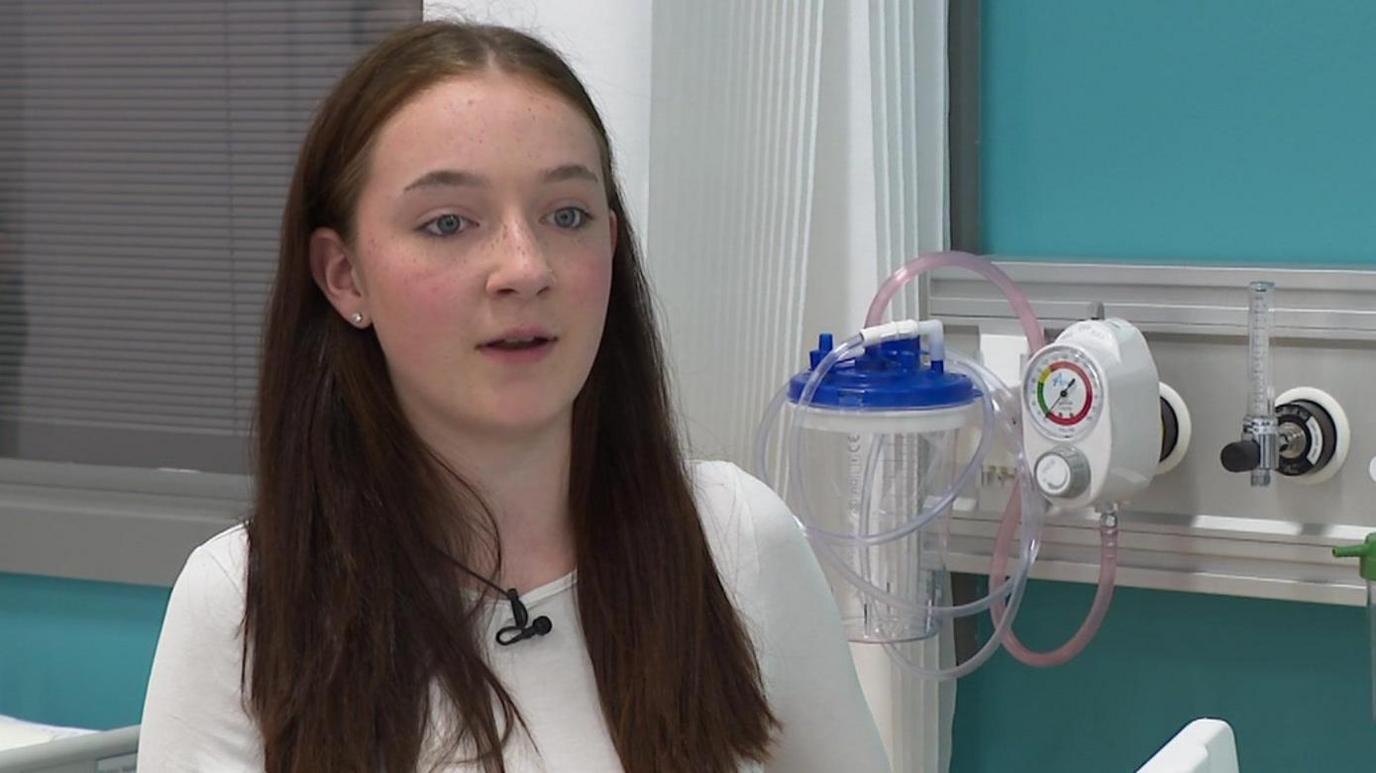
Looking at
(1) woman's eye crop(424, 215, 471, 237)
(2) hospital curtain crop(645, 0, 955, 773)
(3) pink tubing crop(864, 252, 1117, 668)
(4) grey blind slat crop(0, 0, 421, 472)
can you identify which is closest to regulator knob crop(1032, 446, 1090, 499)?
(3) pink tubing crop(864, 252, 1117, 668)

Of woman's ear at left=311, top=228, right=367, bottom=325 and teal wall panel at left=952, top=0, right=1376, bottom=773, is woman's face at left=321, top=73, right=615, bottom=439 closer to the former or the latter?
woman's ear at left=311, top=228, right=367, bottom=325

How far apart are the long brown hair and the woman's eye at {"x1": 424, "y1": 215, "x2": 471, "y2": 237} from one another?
0.25ft

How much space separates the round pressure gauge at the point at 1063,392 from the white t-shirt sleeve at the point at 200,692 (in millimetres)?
789

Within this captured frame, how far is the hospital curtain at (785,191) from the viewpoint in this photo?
181cm

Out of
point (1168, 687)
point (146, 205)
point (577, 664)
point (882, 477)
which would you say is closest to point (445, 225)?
point (577, 664)

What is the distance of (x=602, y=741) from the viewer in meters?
1.45

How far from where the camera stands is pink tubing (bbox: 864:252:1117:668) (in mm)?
1866

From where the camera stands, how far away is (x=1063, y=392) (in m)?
1.79

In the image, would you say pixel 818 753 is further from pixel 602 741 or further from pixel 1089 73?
pixel 1089 73

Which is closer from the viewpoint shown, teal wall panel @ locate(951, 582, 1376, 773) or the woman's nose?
the woman's nose

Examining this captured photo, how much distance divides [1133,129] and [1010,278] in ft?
0.75

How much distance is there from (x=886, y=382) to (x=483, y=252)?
1.72 ft

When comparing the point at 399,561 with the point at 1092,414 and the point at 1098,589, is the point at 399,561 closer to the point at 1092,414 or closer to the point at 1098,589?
the point at 1092,414

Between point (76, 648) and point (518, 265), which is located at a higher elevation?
point (518, 265)
